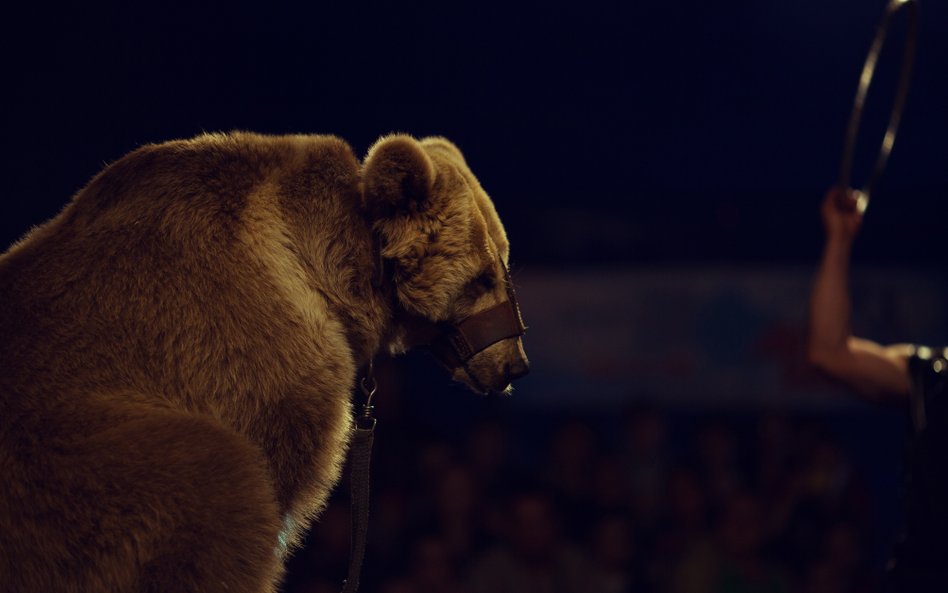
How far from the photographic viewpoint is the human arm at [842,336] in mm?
2082

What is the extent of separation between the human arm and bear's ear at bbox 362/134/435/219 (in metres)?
1.37

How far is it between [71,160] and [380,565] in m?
1.75

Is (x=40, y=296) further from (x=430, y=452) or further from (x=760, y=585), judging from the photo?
(x=760, y=585)

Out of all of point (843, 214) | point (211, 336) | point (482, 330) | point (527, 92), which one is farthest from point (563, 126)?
point (211, 336)

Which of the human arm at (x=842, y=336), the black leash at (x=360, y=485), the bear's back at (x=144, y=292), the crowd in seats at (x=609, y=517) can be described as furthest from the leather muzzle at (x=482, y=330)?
the crowd in seats at (x=609, y=517)

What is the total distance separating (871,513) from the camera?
4.02 metres

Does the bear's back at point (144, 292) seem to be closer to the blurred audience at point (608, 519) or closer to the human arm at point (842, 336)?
the human arm at point (842, 336)

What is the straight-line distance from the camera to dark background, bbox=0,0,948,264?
2.90m

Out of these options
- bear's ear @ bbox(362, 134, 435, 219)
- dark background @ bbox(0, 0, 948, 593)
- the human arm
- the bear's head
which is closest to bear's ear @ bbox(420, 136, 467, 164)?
the bear's head

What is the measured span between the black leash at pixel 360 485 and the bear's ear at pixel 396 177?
0.71 ft

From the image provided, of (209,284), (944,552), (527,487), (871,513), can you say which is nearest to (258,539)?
(209,284)

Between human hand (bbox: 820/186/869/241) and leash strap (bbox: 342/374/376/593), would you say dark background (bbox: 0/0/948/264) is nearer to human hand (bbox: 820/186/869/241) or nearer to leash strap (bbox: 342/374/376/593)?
human hand (bbox: 820/186/869/241)

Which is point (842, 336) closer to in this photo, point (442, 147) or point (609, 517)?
point (442, 147)

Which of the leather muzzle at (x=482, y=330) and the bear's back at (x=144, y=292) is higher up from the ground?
the bear's back at (x=144, y=292)
